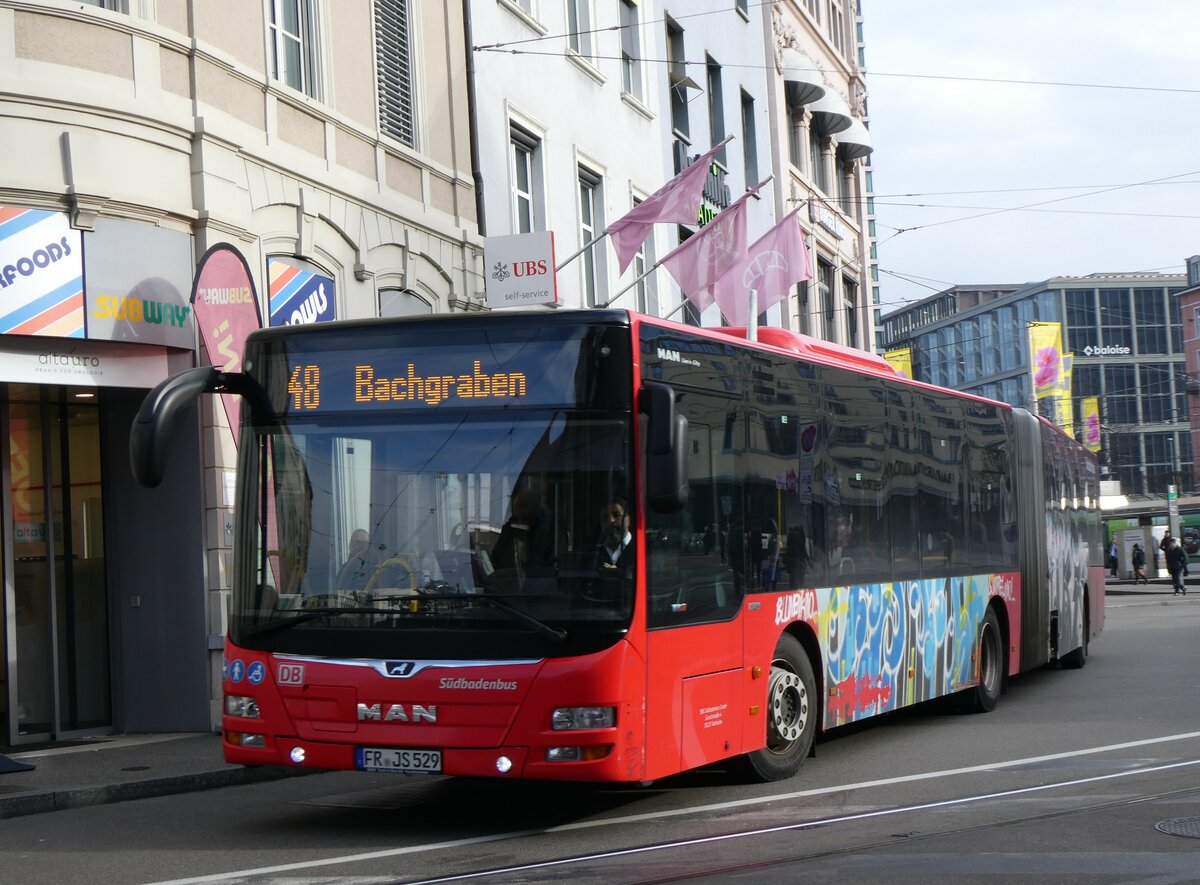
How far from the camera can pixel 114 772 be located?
1174cm

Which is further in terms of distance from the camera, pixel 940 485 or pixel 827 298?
pixel 827 298

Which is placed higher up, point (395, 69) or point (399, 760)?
point (395, 69)

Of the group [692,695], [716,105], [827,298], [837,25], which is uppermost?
[837,25]

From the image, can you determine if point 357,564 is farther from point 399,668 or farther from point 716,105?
point 716,105

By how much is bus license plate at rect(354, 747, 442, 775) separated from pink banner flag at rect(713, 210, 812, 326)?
1290 centimetres

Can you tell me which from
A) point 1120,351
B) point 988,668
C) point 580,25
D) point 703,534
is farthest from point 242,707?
point 1120,351

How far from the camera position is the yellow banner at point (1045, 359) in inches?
1795

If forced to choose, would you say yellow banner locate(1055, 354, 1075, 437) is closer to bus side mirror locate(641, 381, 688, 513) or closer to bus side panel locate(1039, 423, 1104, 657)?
bus side panel locate(1039, 423, 1104, 657)

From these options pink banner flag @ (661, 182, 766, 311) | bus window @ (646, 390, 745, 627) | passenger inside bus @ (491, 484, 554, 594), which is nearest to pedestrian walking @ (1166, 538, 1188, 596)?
pink banner flag @ (661, 182, 766, 311)

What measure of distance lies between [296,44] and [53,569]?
620cm

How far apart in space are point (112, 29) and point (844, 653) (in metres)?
8.05

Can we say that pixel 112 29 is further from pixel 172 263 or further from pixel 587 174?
pixel 587 174

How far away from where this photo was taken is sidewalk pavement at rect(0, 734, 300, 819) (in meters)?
10.7

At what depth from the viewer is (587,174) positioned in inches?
982
